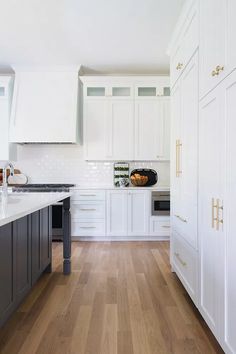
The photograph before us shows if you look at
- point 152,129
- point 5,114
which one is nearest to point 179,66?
point 152,129

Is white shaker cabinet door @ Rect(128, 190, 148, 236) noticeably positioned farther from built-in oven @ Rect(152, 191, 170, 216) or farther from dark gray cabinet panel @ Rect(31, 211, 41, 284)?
dark gray cabinet panel @ Rect(31, 211, 41, 284)

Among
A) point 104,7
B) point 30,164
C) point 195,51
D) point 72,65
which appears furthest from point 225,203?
point 30,164

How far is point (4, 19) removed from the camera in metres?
3.04

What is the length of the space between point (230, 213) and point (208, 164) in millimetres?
445

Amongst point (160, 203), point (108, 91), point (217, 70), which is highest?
point (108, 91)

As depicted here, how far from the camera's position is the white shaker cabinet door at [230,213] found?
4.35ft

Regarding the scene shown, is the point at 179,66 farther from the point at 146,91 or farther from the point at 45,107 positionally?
the point at 45,107

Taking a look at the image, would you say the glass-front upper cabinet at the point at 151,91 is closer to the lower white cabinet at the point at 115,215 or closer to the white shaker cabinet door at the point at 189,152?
the lower white cabinet at the point at 115,215

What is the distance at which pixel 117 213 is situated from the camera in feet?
14.0

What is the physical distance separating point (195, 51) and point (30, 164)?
11.7ft

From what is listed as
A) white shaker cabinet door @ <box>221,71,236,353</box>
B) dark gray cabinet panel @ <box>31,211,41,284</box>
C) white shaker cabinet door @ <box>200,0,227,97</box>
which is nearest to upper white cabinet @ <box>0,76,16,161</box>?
dark gray cabinet panel @ <box>31,211,41,284</box>

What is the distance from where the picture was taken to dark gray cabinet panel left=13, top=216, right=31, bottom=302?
1.95 meters

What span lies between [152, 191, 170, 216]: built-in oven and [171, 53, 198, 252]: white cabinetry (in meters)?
1.42

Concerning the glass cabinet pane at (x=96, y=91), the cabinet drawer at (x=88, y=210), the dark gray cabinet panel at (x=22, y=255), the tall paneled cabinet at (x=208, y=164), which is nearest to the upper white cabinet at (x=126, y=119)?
the glass cabinet pane at (x=96, y=91)
